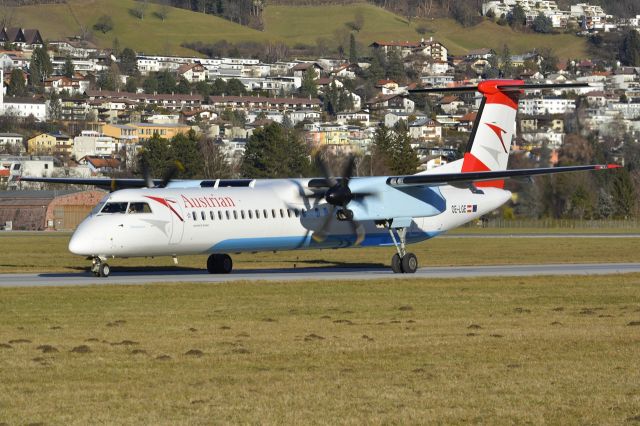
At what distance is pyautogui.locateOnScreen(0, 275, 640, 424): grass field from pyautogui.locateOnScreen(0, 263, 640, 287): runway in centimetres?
335

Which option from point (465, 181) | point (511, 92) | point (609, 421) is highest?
point (511, 92)

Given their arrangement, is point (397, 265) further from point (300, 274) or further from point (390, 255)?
point (390, 255)

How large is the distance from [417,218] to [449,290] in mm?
7891

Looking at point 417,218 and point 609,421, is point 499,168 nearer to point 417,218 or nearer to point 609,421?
point 417,218

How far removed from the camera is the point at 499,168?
46.4 metres

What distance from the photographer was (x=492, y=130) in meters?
46.1

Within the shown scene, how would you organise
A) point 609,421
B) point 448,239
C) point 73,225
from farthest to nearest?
point 73,225
point 448,239
point 609,421

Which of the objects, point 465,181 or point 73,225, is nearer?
point 465,181

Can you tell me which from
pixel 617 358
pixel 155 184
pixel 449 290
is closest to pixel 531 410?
pixel 617 358

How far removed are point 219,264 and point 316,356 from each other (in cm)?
1934

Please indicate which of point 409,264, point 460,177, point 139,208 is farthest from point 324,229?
point 139,208

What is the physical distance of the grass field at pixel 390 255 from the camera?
49.7m

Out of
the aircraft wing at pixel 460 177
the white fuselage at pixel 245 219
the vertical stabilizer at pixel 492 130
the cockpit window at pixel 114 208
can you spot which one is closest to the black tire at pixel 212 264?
the white fuselage at pixel 245 219

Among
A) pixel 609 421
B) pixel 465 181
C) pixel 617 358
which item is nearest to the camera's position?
pixel 609 421
